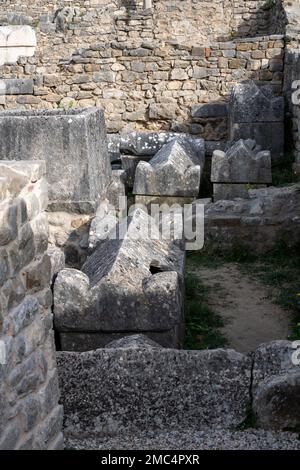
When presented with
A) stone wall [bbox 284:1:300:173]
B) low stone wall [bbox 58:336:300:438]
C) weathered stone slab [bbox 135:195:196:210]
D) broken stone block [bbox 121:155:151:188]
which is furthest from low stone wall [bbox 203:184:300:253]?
low stone wall [bbox 58:336:300:438]

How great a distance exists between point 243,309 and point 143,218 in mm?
1118

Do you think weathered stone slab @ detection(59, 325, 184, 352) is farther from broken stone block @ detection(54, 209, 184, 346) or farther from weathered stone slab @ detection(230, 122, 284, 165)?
weathered stone slab @ detection(230, 122, 284, 165)

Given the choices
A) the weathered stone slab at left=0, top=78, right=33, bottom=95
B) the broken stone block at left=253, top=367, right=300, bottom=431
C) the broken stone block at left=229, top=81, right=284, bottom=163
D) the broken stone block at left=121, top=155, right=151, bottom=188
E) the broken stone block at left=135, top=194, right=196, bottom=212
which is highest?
the weathered stone slab at left=0, top=78, right=33, bottom=95

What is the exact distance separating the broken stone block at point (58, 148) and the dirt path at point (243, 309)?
1.42 meters

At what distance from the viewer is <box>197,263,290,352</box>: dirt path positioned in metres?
5.34

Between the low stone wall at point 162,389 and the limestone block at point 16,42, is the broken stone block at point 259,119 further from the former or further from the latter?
the low stone wall at point 162,389

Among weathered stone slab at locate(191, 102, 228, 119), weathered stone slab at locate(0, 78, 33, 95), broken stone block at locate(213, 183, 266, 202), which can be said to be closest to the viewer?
broken stone block at locate(213, 183, 266, 202)

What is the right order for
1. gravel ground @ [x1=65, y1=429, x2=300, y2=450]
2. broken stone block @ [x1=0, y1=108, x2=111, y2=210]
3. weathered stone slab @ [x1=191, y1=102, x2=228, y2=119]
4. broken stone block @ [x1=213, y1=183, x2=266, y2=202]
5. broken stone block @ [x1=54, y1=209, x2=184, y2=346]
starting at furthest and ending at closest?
weathered stone slab @ [x1=191, y1=102, x2=228, y2=119] < broken stone block @ [x1=213, y1=183, x2=266, y2=202] < broken stone block @ [x1=0, y1=108, x2=111, y2=210] < broken stone block @ [x1=54, y1=209, x2=184, y2=346] < gravel ground @ [x1=65, y1=429, x2=300, y2=450]

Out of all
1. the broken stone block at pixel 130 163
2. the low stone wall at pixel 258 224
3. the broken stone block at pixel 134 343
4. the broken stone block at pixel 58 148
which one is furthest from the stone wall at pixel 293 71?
the broken stone block at pixel 134 343

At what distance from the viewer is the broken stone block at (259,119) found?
31.9 feet

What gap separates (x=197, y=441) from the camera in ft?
11.6

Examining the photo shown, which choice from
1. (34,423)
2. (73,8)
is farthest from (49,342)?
(73,8)

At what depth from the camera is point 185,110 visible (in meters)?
10.8

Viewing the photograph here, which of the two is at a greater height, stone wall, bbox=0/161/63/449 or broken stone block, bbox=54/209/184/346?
stone wall, bbox=0/161/63/449
